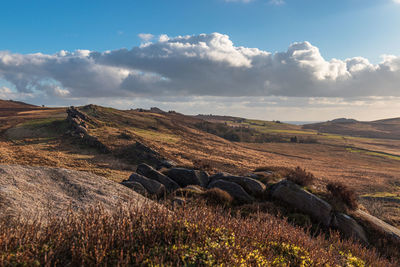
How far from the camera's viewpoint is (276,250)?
674cm

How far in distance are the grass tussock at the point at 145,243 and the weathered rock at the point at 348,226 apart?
28.3 feet

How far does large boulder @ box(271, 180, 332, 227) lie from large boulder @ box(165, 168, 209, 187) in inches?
220

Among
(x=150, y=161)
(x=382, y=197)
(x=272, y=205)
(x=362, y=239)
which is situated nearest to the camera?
(x=362, y=239)

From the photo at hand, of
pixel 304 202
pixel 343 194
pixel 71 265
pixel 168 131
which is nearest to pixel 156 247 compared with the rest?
pixel 71 265

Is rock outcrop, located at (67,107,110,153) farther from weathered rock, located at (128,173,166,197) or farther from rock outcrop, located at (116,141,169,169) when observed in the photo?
weathered rock, located at (128,173,166,197)

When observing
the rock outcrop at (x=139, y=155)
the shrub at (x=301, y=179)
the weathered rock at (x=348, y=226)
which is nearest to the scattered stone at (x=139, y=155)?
the rock outcrop at (x=139, y=155)

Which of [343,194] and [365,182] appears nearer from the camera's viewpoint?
[343,194]

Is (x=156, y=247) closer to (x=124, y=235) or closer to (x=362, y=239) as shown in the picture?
(x=124, y=235)

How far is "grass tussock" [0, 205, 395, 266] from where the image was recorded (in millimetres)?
4609

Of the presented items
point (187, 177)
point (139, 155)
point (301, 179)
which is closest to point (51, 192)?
point (187, 177)

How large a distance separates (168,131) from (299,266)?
196 feet

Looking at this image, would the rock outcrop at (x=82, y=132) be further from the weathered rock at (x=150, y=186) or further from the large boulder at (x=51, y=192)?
the large boulder at (x=51, y=192)

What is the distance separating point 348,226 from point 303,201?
8.75 feet

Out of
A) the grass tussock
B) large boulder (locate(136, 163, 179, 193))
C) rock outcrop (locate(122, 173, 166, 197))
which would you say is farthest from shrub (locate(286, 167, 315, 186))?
the grass tussock
